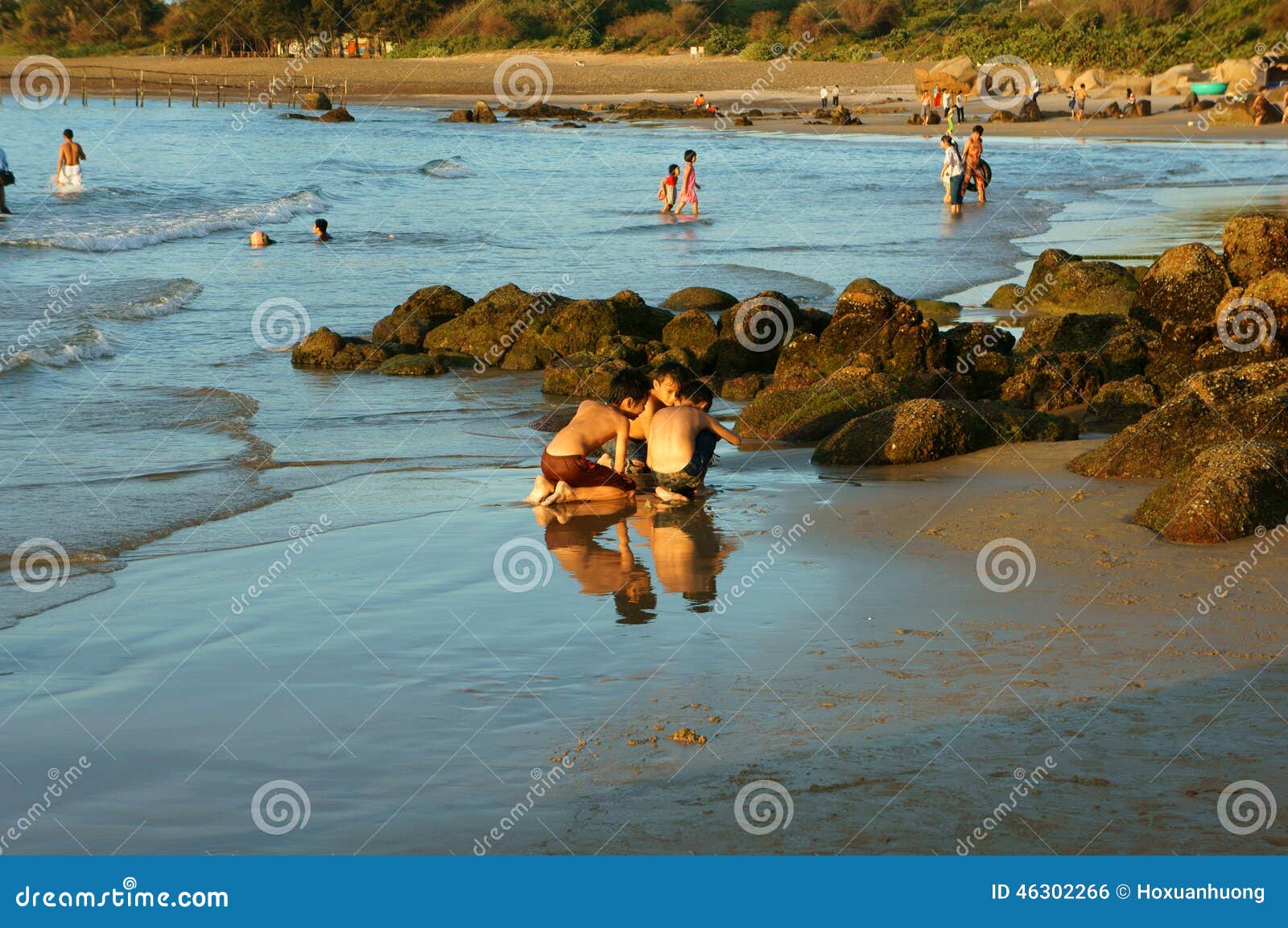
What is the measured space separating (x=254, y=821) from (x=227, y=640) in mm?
2158

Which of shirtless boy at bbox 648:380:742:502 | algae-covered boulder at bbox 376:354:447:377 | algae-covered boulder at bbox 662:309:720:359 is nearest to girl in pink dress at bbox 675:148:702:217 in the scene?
algae-covered boulder at bbox 376:354:447:377

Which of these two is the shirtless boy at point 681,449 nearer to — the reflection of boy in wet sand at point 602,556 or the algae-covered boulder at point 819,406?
the reflection of boy in wet sand at point 602,556

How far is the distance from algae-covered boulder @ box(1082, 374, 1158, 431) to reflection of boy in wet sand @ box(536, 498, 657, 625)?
4347 millimetres

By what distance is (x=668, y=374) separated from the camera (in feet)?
32.8

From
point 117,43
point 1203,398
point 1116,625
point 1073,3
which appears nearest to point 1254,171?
point 1203,398

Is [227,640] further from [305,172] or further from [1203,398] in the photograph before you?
[305,172]

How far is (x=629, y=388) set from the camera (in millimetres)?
9859

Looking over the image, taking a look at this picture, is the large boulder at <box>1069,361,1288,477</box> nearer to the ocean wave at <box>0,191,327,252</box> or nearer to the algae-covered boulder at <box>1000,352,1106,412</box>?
the algae-covered boulder at <box>1000,352,1106,412</box>

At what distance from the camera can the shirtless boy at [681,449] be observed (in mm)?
9273

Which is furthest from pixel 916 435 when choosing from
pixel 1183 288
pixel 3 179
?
pixel 3 179

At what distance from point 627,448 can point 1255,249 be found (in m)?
7.16

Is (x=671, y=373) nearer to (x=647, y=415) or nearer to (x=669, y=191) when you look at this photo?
(x=647, y=415)

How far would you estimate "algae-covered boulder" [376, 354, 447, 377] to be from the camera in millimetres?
14672

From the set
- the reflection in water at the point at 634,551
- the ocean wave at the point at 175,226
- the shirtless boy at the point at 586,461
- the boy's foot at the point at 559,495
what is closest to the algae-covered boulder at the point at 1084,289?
the shirtless boy at the point at 586,461
